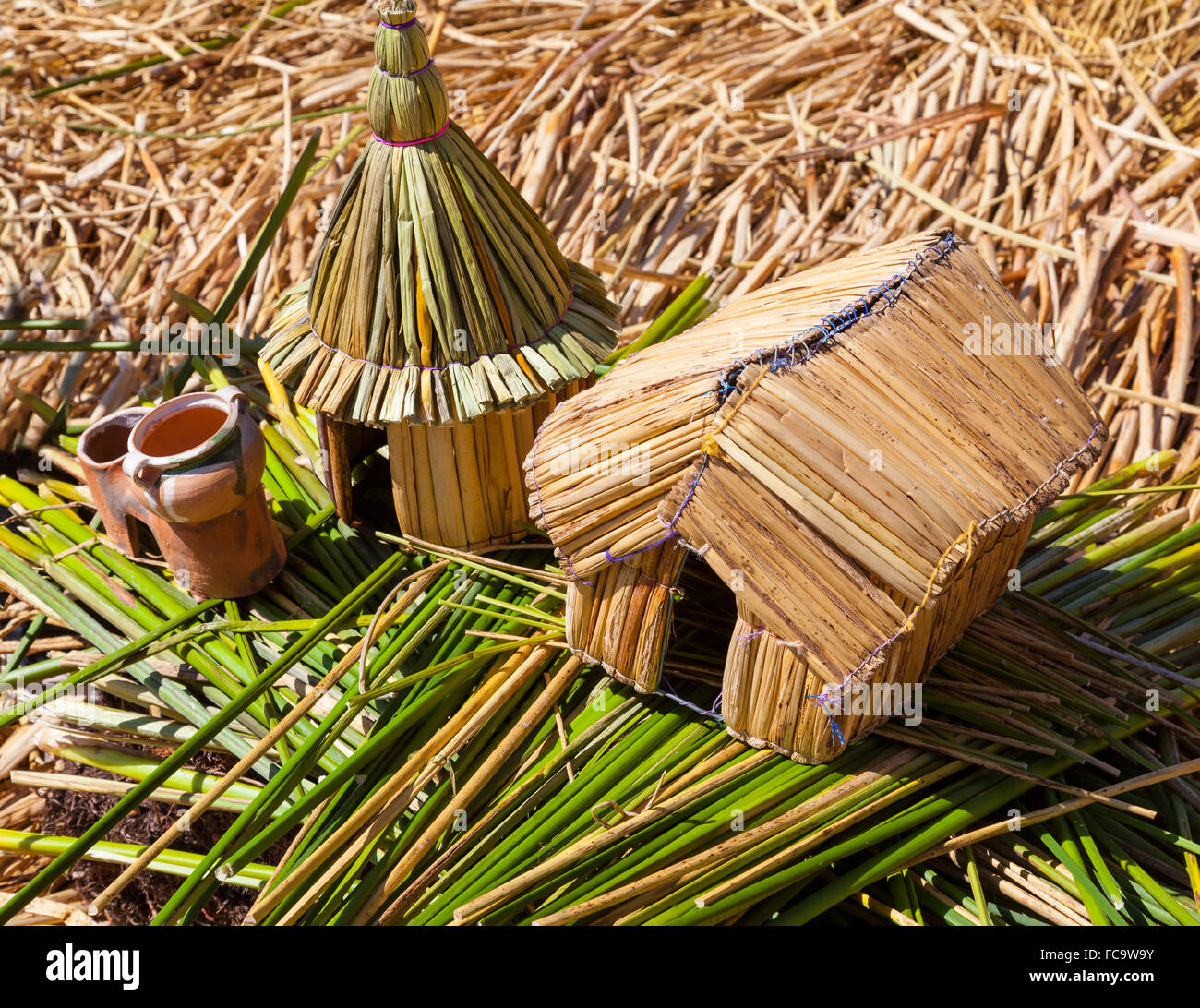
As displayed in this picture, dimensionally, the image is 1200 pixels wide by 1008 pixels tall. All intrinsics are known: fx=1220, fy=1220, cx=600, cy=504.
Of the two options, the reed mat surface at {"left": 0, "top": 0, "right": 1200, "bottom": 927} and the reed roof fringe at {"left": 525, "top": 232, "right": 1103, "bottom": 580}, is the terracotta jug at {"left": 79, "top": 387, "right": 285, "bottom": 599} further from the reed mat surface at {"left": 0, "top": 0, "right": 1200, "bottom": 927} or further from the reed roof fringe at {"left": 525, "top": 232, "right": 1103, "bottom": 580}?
the reed roof fringe at {"left": 525, "top": 232, "right": 1103, "bottom": 580}

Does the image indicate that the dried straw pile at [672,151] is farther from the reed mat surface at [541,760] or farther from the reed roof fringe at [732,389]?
the reed roof fringe at [732,389]

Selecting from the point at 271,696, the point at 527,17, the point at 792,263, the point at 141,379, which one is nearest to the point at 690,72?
the point at 527,17

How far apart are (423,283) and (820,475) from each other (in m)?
0.96

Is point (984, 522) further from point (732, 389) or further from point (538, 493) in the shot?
point (538, 493)

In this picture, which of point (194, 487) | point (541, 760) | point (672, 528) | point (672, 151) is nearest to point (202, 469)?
point (194, 487)

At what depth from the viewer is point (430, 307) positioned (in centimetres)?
260

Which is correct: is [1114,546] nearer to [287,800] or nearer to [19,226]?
[287,800]

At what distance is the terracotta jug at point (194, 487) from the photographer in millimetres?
2670

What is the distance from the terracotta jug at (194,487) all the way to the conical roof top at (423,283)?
21cm

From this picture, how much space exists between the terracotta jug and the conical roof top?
0.21 metres

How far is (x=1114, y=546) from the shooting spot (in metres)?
3.07

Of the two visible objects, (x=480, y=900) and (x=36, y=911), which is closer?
(x=480, y=900)

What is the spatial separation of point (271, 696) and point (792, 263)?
2207 mm

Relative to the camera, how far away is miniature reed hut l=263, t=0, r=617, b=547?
257cm
